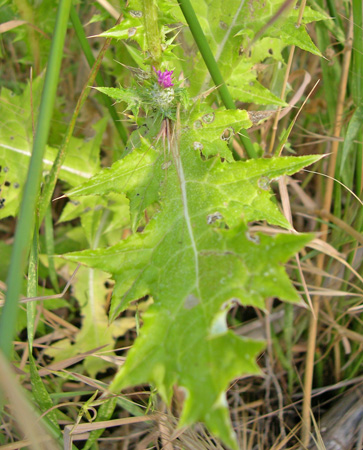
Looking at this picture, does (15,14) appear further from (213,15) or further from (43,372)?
(43,372)

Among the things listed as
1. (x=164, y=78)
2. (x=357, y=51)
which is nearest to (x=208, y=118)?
(x=164, y=78)

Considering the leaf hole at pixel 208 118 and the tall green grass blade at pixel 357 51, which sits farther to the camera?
the tall green grass blade at pixel 357 51

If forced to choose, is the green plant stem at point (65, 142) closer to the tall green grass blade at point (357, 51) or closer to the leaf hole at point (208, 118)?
the leaf hole at point (208, 118)

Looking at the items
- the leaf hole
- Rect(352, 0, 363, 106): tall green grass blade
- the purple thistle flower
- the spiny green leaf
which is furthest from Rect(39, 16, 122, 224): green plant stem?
Rect(352, 0, 363, 106): tall green grass blade

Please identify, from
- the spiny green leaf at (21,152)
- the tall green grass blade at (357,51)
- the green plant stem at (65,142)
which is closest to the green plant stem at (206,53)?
the green plant stem at (65,142)

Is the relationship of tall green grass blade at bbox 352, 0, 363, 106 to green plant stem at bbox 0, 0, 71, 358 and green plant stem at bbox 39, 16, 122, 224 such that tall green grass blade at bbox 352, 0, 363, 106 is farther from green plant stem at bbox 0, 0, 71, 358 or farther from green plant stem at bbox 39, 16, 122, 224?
green plant stem at bbox 0, 0, 71, 358

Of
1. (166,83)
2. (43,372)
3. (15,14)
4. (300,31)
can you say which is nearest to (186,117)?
(166,83)

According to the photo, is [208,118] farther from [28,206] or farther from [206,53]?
[28,206]
